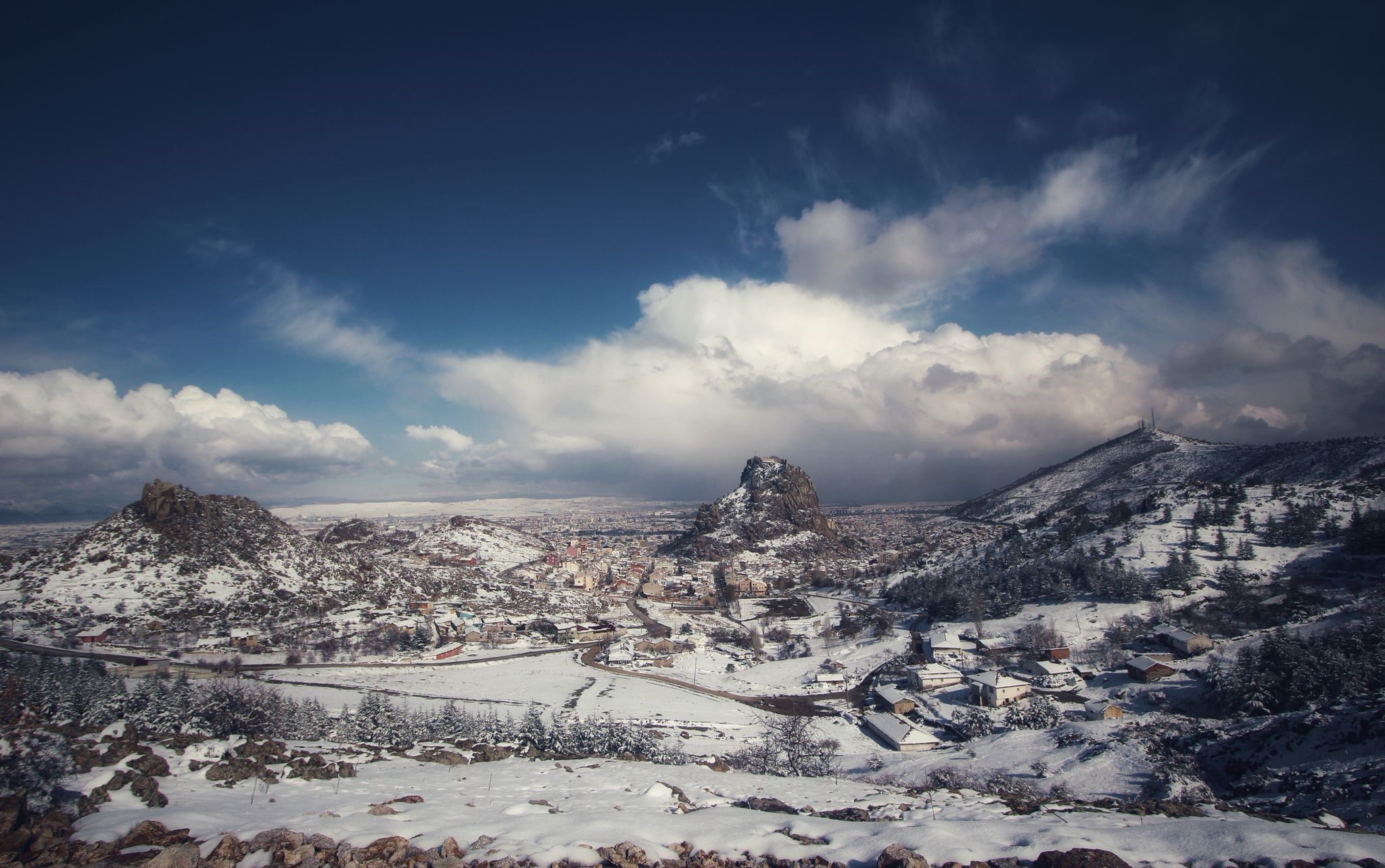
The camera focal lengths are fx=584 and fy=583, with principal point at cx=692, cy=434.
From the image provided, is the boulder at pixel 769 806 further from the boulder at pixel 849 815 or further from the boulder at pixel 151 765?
the boulder at pixel 151 765

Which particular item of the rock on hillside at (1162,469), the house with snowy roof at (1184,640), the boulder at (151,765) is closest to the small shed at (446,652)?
the boulder at (151,765)

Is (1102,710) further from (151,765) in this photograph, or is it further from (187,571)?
(187,571)

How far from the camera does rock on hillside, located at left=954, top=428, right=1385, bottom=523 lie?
94.0 m

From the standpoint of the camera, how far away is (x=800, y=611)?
76688 millimetres

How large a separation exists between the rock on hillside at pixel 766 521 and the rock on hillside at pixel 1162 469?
45936mm

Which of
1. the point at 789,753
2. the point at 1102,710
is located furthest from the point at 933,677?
the point at 789,753

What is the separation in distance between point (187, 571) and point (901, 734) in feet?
225

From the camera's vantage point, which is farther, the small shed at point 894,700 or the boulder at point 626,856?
the small shed at point 894,700

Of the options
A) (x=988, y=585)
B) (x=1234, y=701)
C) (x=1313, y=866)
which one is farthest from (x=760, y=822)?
(x=988, y=585)

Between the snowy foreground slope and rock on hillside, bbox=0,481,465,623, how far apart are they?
50.1 metres

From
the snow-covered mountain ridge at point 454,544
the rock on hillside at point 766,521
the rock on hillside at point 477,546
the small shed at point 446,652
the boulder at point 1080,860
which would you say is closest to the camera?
the boulder at point 1080,860

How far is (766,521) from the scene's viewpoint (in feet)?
446

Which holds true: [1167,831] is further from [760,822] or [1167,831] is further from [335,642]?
[335,642]

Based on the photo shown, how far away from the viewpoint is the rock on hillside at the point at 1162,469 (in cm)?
9400
